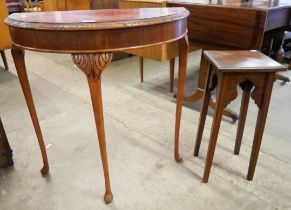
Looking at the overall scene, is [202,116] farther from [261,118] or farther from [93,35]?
[93,35]

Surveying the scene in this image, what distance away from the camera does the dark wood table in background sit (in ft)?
5.24

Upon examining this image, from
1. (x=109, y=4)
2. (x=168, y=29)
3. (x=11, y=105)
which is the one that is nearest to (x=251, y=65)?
(x=168, y=29)

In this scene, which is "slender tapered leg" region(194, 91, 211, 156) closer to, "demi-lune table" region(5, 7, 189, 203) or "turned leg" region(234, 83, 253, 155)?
"turned leg" region(234, 83, 253, 155)

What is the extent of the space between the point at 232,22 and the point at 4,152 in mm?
1568

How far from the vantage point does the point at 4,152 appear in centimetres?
147

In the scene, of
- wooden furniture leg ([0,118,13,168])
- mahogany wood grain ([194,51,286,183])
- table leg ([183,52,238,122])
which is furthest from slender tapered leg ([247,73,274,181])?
wooden furniture leg ([0,118,13,168])

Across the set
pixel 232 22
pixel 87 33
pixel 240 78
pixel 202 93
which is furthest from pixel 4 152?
pixel 232 22

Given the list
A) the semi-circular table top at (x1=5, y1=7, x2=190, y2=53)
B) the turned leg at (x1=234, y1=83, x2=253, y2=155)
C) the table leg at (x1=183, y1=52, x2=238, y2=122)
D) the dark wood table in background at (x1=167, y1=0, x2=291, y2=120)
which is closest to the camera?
the semi-circular table top at (x1=5, y1=7, x2=190, y2=53)

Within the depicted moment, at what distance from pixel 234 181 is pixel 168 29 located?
0.88 m

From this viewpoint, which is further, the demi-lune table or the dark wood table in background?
the dark wood table in background

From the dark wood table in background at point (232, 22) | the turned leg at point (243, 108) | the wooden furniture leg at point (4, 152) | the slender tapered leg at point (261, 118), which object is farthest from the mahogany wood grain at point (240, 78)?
the wooden furniture leg at point (4, 152)

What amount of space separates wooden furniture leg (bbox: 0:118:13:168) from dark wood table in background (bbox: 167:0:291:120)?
140cm

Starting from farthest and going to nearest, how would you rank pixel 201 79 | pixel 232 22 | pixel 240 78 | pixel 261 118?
pixel 201 79
pixel 232 22
pixel 261 118
pixel 240 78

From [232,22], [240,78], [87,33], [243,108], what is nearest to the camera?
[87,33]
